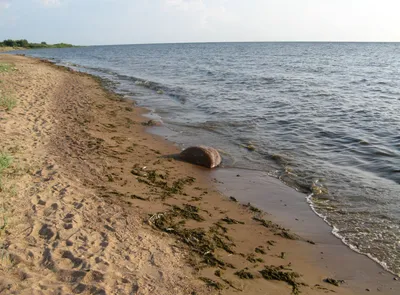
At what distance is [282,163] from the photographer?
8117 mm

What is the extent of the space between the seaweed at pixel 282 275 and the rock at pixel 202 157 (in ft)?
12.4

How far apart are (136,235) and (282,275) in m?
2.02

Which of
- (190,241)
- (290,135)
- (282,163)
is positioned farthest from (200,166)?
(290,135)

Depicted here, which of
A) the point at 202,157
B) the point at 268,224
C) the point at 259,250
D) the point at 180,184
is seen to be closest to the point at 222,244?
the point at 259,250

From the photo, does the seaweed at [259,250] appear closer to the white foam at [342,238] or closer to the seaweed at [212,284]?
the seaweed at [212,284]

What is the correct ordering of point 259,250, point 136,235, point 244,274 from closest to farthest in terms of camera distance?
point 244,274 → point 136,235 → point 259,250

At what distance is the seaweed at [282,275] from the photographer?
12.9 ft

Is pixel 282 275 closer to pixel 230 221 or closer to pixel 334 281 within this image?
pixel 334 281

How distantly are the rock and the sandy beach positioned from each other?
29 centimetres

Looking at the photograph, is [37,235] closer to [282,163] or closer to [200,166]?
[200,166]

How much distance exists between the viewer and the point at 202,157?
7.80m

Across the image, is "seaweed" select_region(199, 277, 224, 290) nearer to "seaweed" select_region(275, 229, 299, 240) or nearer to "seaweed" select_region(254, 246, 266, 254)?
"seaweed" select_region(254, 246, 266, 254)

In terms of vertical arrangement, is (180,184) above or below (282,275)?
above

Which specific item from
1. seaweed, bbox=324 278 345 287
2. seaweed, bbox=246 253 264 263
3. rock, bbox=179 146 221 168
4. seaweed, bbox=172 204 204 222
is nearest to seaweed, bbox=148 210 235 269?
seaweed, bbox=172 204 204 222
